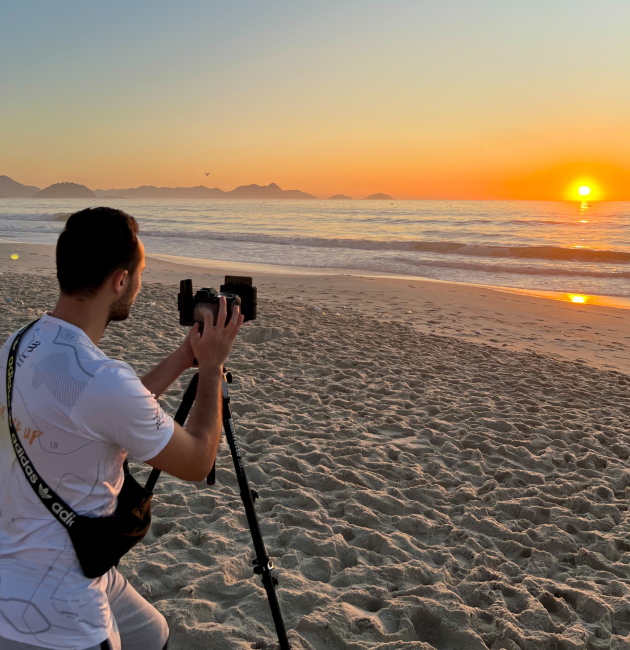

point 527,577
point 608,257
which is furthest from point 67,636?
point 608,257

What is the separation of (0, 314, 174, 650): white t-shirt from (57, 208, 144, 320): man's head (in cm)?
11

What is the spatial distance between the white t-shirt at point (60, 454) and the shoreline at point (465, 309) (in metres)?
7.28

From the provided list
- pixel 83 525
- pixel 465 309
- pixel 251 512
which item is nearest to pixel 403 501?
pixel 251 512

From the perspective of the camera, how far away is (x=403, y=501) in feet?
12.1

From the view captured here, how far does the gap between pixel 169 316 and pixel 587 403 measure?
5.87 meters

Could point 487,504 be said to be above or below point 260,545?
below

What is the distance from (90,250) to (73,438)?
1.49 feet

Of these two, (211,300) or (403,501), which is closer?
(211,300)

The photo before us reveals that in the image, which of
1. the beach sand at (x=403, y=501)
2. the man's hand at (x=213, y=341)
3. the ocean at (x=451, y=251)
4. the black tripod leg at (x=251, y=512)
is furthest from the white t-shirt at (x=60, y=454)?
the ocean at (x=451, y=251)

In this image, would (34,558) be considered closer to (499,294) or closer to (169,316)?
(169,316)

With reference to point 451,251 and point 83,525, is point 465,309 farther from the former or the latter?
point 451,251

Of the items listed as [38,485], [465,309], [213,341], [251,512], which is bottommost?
[465,309]

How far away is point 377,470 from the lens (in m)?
4.12

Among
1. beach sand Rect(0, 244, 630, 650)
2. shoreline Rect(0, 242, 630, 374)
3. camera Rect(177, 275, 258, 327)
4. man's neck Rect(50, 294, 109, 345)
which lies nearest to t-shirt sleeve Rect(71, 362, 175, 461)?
man's neck Rect(50, 294, 109, 345)
